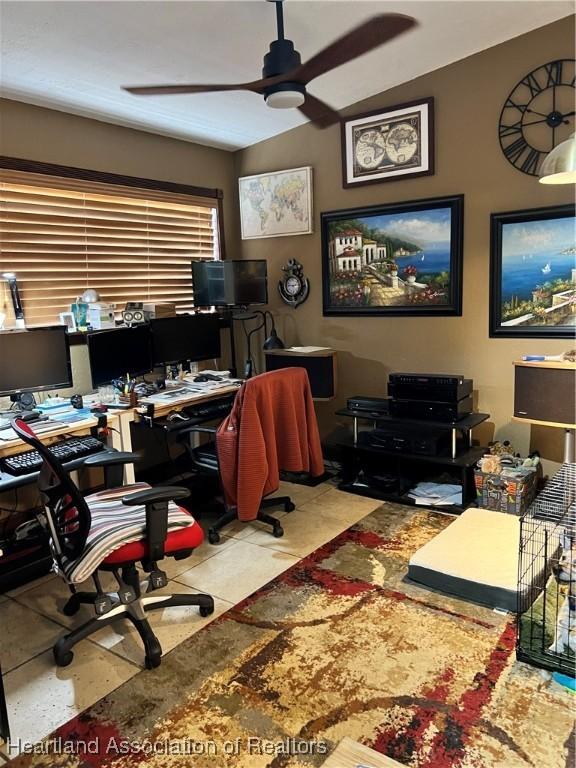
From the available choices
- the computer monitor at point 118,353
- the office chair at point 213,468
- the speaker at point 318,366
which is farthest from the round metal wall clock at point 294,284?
the office chair at point 213,468

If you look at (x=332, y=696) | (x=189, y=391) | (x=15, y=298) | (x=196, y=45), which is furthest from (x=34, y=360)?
(x=332, y=696)

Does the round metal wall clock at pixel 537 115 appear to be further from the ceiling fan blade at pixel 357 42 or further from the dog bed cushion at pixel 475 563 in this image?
the dog bed cushion at pixel 475 563

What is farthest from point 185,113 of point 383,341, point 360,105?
point 383,341

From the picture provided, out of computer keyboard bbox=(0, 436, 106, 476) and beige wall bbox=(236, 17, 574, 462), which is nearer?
computer keyboard bbox=(0, 436, 106, 476)

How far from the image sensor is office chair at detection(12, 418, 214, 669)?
2.10 metres

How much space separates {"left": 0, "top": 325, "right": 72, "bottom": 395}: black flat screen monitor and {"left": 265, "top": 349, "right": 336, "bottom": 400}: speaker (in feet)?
5.31

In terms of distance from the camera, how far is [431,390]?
3.61 metres

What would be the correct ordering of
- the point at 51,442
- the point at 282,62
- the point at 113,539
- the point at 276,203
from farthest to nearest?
the point at 276,203
the point at 51,442
the point at 282,62
the point at 113,539

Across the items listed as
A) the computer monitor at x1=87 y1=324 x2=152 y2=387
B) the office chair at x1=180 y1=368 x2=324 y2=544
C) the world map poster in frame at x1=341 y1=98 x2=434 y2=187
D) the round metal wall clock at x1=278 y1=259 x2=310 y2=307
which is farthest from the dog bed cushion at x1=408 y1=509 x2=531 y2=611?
the world map poster in frame at x1=341 y1=98 x2=434 y2=187

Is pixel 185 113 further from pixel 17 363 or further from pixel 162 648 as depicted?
pixel 162 648

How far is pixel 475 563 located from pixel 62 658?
1822mm

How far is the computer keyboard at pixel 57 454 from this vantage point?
2533 millimetres

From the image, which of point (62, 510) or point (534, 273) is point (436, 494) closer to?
point (534, 273)

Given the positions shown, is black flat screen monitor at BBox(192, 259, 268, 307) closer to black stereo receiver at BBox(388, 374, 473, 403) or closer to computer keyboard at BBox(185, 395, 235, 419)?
computer keyboard at BBox(185, 395, 235, 419)
